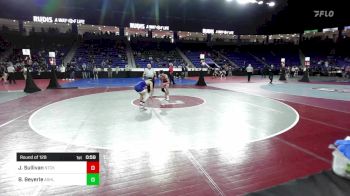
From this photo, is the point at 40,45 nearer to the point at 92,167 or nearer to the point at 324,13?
the point at 92,167

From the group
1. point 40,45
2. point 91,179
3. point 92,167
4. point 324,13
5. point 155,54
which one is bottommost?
point 91,179

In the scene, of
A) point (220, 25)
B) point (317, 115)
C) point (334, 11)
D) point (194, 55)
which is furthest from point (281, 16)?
point (317, 115)

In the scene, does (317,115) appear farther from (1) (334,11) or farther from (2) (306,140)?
(1) (334,11)

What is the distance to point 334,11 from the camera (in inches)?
1187

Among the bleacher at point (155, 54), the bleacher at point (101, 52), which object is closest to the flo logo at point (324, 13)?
the bleacher at point (155, 54)

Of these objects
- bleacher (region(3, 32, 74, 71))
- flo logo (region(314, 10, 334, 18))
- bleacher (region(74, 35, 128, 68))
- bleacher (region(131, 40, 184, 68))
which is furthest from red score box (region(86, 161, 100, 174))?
flo logo (region(314, 10, 334, 18))

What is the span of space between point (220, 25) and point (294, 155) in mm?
39855

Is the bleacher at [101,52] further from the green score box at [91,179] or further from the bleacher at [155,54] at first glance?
the green score box at [91,179]
